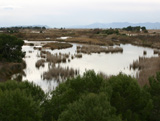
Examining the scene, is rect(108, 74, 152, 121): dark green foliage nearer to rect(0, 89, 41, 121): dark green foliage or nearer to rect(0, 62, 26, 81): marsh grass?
rect(0, 89, 41, 121): dark green foliage

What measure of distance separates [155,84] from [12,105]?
10484 mm

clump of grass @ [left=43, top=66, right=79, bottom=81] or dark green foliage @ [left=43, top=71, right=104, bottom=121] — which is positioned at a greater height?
dark green foliage @ [left=43, top=71, right=104, bottom=121]

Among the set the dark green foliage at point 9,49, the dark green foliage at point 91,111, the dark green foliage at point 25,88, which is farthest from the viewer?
Answer: the dark green foliage at point 9,49

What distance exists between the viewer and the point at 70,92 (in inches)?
537

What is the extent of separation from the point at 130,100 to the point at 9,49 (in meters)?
26.3

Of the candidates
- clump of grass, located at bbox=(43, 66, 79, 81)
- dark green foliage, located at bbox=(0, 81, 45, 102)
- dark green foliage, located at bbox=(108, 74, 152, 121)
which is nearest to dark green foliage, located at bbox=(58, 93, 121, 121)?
dark green foliage, located at bbox=(108, 74, 152, 121)

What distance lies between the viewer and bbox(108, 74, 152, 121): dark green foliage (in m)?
13.4

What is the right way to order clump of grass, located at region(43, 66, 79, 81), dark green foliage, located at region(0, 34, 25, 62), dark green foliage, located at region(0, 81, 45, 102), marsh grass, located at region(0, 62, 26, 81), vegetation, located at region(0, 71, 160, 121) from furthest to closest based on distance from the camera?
dark green foliage, located at region(0, 34, 25, 62) → marsh grass, located at region(0, 62, 26, 81) → clump of grass, located at region(43, 66, 79, 81) → dark green foliage, located at region(0, 81, 45, 102) → vegetation, located at region(0, 71, 160, 121)

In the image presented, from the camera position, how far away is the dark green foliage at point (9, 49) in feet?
112

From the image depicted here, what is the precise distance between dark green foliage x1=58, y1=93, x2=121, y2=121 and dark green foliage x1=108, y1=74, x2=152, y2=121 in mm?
3186

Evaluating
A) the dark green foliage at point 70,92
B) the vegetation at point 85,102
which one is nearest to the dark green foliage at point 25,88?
the vegetation at point 85,102

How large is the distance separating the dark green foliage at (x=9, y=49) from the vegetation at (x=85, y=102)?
2072cm

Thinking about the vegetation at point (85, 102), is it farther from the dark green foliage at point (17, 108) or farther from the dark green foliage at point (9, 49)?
the dark green foliage at point (9, 49)

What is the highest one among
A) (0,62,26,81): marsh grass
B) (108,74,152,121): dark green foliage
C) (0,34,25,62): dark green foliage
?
(0,34,25,62): dark green foliage
